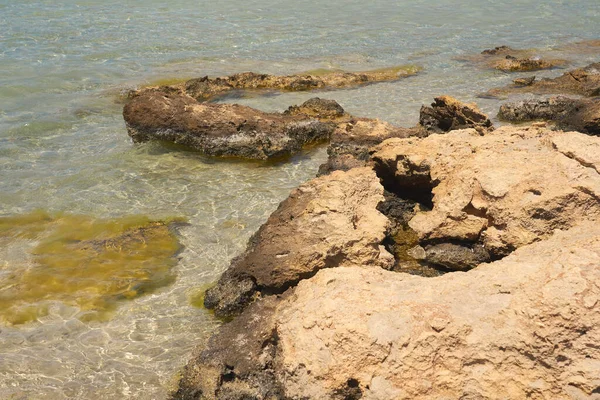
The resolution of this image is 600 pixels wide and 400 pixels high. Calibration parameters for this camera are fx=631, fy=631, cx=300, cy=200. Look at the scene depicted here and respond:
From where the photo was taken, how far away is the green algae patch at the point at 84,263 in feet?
26.0

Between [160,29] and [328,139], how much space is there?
14.9 metres

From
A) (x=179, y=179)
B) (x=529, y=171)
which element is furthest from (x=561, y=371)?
(x=179, y=179)

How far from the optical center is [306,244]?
714 centimetres

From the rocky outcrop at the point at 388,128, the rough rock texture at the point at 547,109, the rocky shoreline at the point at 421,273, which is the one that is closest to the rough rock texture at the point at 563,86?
the rough rock texture at the point at 547,109

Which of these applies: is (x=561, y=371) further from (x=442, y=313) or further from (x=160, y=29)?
(x=160, y=29)

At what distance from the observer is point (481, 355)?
16.0 feet

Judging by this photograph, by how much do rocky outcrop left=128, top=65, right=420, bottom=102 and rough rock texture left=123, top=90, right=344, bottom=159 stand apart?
11.3ft

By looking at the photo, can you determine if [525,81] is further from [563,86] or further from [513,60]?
[513,60]

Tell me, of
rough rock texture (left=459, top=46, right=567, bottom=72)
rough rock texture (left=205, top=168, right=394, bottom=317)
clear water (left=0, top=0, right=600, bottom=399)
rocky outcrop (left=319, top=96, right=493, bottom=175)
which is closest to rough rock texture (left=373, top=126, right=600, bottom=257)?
rough rock texture (left=205, top=168, right=394, bottom=317)

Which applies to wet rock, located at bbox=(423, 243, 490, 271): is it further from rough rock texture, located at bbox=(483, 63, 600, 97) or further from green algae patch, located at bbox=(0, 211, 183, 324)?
rough rock texture, located at bbox=(483, 63, 600, 97)

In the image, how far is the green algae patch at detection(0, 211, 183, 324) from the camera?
792 cm

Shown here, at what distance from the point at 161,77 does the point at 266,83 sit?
3.47 m

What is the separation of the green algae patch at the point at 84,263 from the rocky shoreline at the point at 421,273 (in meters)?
1.46

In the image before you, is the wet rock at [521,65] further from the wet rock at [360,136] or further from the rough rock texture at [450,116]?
the wet rock at [360,136]
